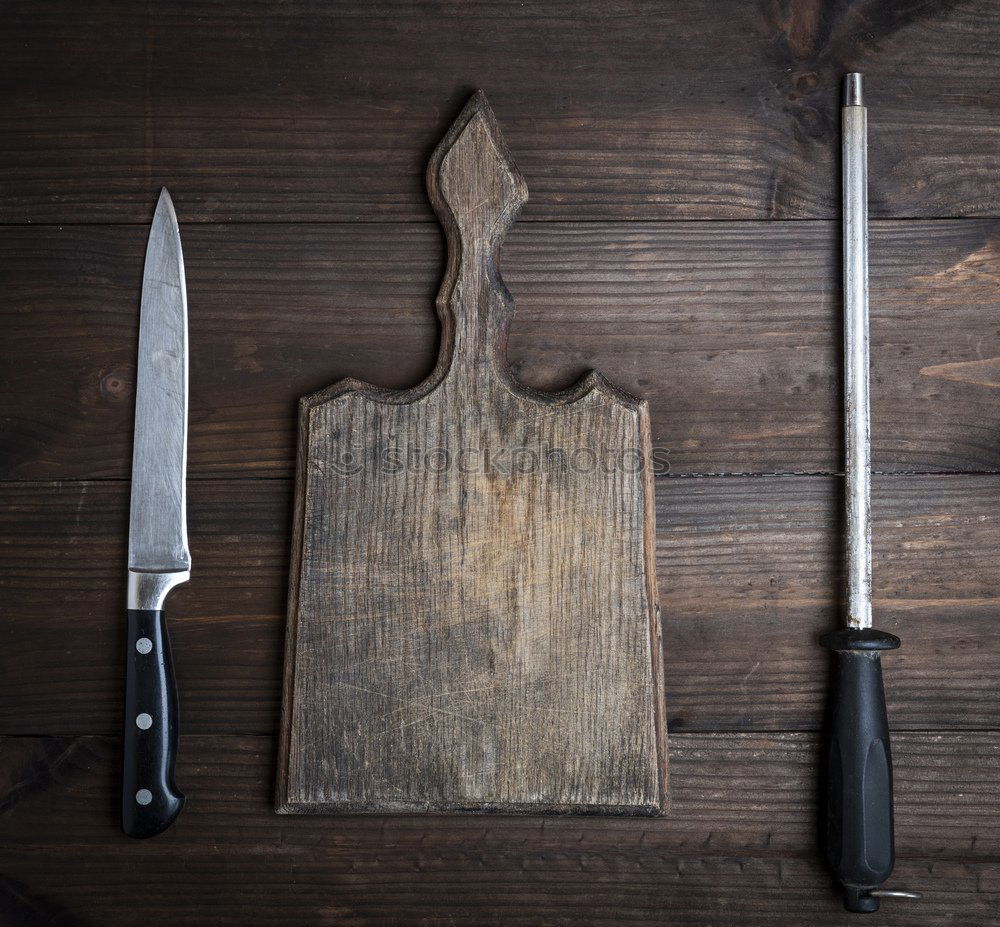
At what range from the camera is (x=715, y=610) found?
62cm

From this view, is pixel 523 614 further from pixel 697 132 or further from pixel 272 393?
pixel 697 132

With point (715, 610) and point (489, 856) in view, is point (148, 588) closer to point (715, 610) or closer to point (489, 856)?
point (489, 856)

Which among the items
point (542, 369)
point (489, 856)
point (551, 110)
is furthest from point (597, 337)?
point (489, 856)

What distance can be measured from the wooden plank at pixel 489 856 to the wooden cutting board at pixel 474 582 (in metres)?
0.04

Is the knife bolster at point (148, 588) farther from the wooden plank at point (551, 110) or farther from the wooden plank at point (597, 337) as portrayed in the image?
the wooden plank at point (551, 110)

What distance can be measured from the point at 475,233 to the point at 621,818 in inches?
18.4

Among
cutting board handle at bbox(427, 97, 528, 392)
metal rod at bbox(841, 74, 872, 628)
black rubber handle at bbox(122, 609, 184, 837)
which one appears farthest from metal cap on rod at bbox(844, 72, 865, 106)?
black rubber handle at bbox(122, 609, 184, 837)

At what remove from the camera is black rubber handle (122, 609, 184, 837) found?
585 millimetres

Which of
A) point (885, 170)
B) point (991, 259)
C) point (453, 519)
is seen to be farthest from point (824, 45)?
point (453, 519)

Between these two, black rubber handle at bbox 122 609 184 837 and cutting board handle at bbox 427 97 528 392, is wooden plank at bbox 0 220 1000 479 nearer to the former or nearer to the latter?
cutting board handle at bbox 427 97 528 392

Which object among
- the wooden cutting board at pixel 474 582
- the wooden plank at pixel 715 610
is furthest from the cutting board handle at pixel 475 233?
the wooden plank at pixel 715 610

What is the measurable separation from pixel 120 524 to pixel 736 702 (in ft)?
1.65

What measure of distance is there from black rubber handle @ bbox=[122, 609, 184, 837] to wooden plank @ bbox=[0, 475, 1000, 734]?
1.2 inches

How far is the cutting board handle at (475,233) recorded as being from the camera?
23.9 inches
